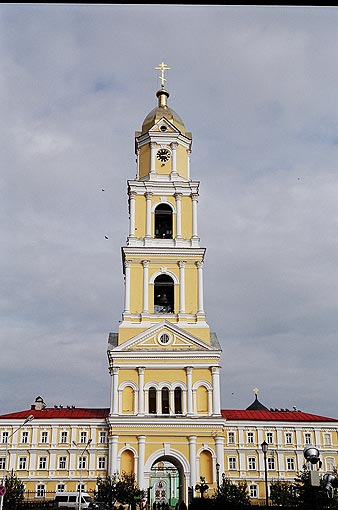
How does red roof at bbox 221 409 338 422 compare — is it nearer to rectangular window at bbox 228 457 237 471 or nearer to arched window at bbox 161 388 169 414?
rectangular window at bbox 228 457 237 471

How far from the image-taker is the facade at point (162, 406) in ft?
140

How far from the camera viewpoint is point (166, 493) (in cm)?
7381

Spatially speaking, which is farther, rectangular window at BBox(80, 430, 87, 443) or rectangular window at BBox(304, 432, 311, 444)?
rectangular window at BBox(304, 432, 311, 444)

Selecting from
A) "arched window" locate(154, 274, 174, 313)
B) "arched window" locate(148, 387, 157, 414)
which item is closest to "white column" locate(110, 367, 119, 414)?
"arched window" locate(148, 387, 157, 414)

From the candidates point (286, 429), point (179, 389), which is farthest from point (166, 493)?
point (179, 389)

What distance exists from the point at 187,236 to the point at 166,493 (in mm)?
39386

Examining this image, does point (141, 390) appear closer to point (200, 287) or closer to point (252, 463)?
point (200, 287)

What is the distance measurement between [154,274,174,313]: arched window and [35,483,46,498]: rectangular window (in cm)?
1563

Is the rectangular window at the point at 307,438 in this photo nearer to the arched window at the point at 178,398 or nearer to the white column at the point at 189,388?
the white column at the point at 189,388

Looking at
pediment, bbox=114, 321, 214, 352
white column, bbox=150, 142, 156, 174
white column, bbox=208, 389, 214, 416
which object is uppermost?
white column, bbox=150, 142, 156, 174

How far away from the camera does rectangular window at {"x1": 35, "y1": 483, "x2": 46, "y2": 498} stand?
4399 cm

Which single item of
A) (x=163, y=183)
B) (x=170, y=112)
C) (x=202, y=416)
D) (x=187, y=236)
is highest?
(x=170, y=112)

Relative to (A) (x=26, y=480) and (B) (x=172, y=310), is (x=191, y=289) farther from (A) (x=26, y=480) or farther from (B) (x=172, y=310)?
(A) (x=26, y=480)

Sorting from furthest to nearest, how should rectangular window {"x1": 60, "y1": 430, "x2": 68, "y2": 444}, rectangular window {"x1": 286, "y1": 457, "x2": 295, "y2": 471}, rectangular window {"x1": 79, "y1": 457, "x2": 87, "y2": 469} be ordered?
rectangular window {"x1": 286, "y1": 457, "x2": 295, "y2": 471} → rectangular window {"x1": 60, "y1": 430, "x2": 68, "y2": 444} → rectangular window {"x1": 79, "y1": 457, "x2": 87, "y2": 469}
